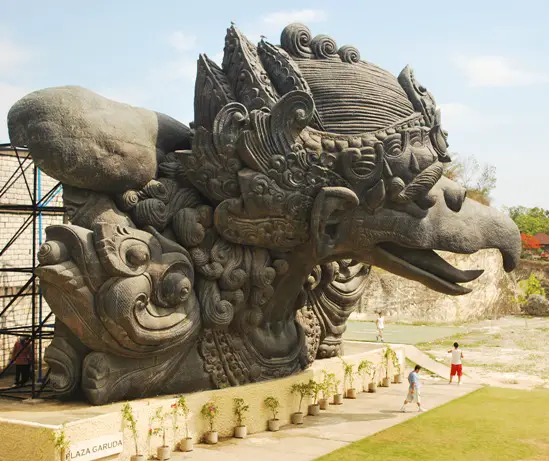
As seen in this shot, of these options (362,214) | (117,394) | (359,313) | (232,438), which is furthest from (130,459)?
(359,313)

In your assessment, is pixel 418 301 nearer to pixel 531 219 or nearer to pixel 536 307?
pixel 536 307

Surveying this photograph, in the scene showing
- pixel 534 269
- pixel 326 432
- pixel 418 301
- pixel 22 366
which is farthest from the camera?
pixel 534 269

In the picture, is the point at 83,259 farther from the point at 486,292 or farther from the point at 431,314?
the point at 486,292

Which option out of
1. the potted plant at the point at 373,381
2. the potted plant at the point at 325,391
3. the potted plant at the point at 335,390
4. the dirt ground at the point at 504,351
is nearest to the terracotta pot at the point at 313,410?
the potted plant at the point at 325,391

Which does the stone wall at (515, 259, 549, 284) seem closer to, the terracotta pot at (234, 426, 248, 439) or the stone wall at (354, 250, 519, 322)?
the stone wall at (354, 250, 519, 322)

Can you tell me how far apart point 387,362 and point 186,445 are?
5629 mm

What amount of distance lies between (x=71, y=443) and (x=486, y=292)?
2354 centimetres

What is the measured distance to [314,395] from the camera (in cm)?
1027

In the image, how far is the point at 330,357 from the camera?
38.2 feet

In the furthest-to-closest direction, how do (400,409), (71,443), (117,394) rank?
(400,409), (117,394), (71,443)

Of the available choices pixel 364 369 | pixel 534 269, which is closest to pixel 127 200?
pixel 364 369

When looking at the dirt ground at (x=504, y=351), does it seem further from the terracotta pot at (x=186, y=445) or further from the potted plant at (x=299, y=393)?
the terracotta pot at (x=186, y=445)

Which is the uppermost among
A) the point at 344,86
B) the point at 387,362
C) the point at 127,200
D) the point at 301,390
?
the point at 344,86

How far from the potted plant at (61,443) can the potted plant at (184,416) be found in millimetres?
1647
